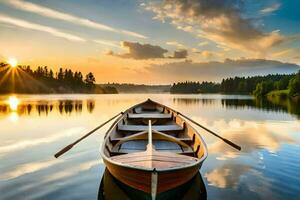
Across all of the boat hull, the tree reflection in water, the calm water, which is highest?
the boat hull

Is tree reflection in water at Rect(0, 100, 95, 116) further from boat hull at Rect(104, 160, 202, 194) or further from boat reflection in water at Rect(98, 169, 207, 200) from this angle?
boat hull at Rect(104, 160, 202, 194)

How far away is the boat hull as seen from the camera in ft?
21.6

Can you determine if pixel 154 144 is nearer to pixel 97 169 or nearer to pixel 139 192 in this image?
pixel 97 169

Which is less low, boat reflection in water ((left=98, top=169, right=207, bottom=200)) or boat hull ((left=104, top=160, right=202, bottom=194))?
boat hull ((left=104, top=160, right=202, bottom=194))

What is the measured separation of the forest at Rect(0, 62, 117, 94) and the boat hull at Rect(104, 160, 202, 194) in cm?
17386

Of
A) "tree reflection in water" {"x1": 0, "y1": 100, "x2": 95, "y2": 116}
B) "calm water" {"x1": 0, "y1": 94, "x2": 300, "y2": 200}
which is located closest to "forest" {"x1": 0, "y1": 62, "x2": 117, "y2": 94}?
"tree reflection in water" {"x1": 0, "y1": 100, "x2": 95, "y2": 116}

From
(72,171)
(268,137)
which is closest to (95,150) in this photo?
(72,171)

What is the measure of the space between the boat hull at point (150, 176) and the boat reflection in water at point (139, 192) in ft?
0.72

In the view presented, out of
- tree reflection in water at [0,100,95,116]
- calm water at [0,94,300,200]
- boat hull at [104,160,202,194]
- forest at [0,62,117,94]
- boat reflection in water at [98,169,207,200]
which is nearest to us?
boat hull at [104,160,202,194]

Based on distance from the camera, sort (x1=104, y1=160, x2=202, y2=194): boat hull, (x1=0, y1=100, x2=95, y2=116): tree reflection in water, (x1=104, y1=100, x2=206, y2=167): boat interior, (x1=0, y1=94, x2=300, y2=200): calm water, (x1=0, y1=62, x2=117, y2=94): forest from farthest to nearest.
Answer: (x1=0, y1=62, x2=117, y2=94): forest → (x1=0, y1=100, x2=95, y2=116): tree reflection in water → (x1=0, y1=94, x2=300, y2=200): calm water → (x1=104, y1=100, x2=206, y2=167): boat interior → (x1=104, y1=160, x2=202, y2=194): boat hull

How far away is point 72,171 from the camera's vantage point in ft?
36.1

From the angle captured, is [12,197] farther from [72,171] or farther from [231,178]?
[231,178]

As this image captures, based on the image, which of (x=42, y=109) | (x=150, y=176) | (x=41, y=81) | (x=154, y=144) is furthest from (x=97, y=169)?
(x=41, y=81)

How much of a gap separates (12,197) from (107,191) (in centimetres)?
293
